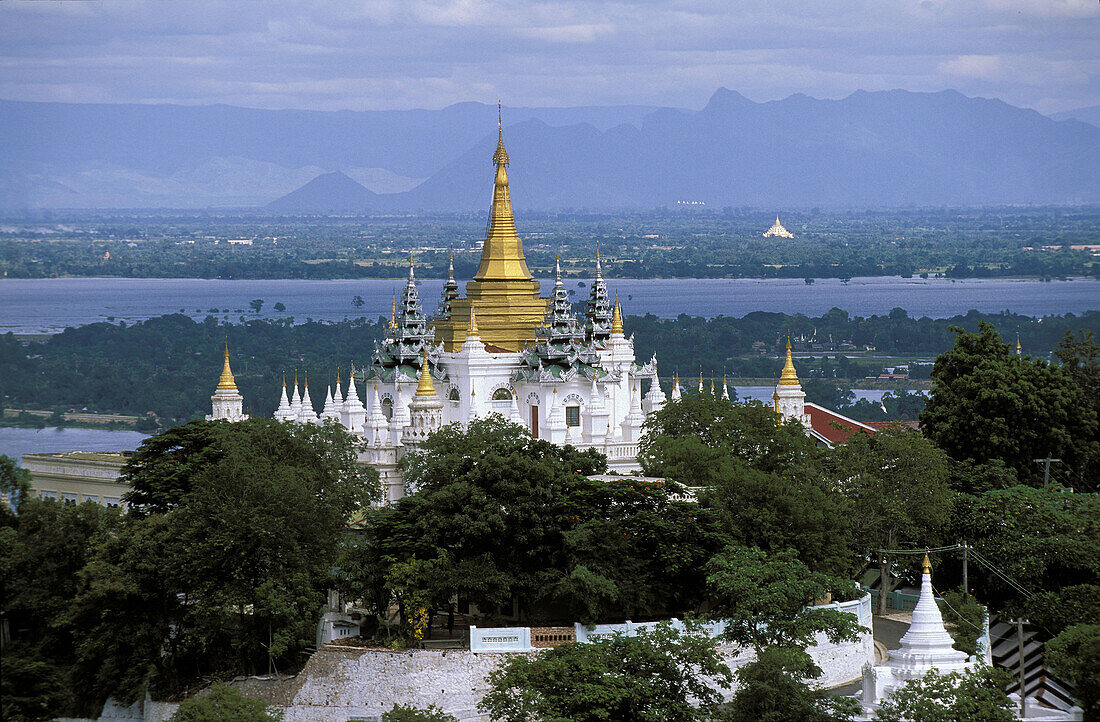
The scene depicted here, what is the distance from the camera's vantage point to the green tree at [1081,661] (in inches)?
1214

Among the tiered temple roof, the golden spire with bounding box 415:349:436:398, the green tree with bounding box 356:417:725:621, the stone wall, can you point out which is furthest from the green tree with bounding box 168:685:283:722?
the tiered temple roof

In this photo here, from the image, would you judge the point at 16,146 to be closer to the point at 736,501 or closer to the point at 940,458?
the point at 736,501

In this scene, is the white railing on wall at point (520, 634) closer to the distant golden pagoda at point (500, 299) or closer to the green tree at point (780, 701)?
the green tree at point (780, 701)

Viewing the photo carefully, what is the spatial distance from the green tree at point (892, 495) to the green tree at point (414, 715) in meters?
12.1

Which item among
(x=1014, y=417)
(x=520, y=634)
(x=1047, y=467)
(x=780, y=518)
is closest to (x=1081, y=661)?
(x=780, y=518)

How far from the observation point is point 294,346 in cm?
13762

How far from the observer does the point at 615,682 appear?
2997cm

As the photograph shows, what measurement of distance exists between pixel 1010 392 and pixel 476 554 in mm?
17989

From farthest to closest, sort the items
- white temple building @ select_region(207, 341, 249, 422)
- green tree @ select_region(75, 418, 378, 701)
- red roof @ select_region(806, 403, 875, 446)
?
red roof @ select_region(806, 403, 875, 446)
white temple building @ select_region(207, 341, 249, 422)
green tree @ select_region(75, 418, 378, 701)

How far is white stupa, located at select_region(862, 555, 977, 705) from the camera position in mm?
29984

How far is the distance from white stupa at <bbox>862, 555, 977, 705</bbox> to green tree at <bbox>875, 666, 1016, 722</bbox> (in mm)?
538

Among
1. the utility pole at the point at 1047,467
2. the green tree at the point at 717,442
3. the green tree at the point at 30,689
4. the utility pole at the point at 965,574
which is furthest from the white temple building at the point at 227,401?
the utility pole at the point at 965,574

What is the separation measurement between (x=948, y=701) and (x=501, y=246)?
29320 millimetres

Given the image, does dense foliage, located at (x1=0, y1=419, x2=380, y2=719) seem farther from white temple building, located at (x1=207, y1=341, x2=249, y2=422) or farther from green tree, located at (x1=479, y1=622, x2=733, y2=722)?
white temple building, located at (x1=207, y1=341, x2=249, y2=422)
